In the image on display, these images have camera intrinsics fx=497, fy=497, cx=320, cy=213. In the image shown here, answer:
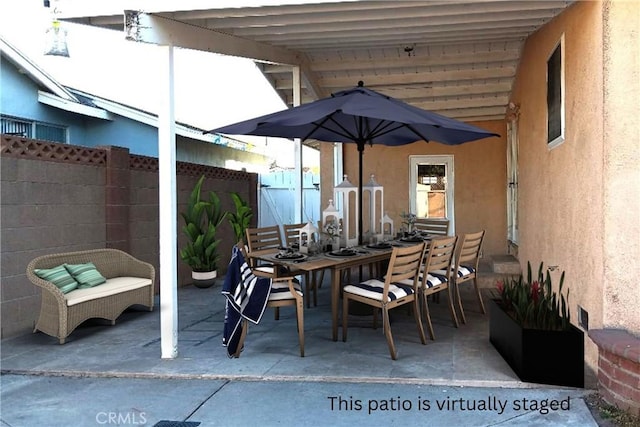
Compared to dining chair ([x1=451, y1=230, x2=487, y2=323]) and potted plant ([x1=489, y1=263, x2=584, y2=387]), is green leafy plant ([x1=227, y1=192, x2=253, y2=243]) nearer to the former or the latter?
dining chair ([x1=451, y1=230, x2=487, y2=323])

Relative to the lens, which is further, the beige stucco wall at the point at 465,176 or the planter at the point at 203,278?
the beige stucco wall at the point at 465,176

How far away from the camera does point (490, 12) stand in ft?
13.5

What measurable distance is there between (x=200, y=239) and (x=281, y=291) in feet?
9.54

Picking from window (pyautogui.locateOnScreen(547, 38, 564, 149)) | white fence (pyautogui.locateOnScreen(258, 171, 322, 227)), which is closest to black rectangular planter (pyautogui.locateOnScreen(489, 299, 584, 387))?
window (pyautogui.locateOnScreen(547, 38, 564, 149))

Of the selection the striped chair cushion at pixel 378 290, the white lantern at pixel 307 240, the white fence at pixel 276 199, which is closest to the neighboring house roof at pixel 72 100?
the white fence at pixel 276 199

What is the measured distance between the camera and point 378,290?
4074mm

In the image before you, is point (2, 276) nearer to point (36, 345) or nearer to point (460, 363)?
point (36, 345)

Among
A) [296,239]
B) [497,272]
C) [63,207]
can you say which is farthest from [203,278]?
[497,272]

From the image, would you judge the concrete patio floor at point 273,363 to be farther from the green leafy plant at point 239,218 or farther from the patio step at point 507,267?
the green leafy plant at point 239,218

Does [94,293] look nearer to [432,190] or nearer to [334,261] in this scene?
[334,261]

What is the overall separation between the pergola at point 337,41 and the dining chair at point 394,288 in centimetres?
152

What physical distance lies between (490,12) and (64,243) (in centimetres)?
467

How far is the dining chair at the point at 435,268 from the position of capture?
4273 mm

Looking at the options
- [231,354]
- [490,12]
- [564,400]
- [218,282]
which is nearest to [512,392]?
[564,400]
